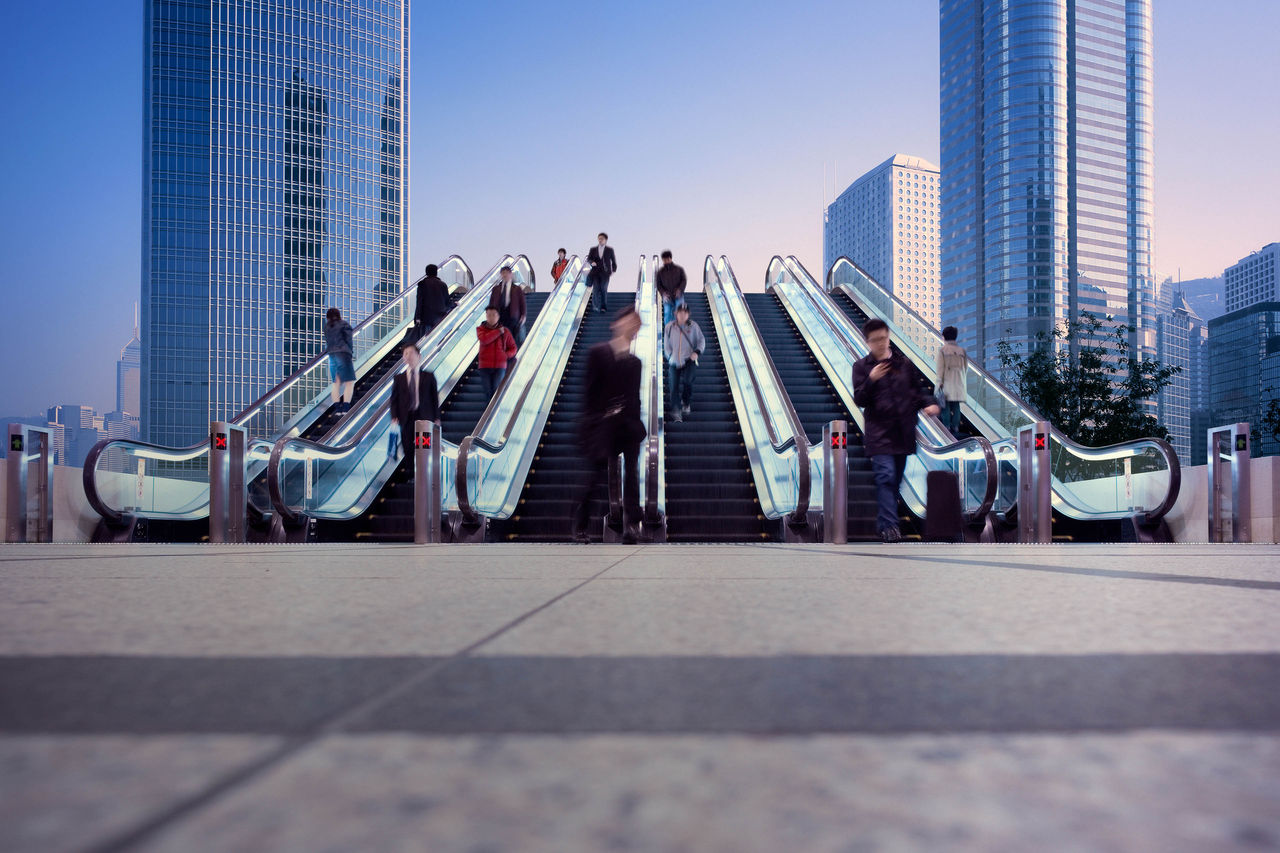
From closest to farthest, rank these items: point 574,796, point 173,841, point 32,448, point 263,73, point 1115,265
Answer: point 173,841 < point 574,796 < point 32,448 < point 263,73 < point 1115,265

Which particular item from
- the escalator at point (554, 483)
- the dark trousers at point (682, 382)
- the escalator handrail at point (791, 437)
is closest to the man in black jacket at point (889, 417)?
the escalator handrail at point (791, 437)

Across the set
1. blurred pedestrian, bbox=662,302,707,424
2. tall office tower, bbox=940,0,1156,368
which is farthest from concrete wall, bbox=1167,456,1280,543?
tall office tower, bbox=940,0,1156,368

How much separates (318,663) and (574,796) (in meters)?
0.82

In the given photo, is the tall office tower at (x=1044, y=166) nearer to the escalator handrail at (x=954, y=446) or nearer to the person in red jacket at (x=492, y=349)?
the escalator handrail at (x=954, y=446)

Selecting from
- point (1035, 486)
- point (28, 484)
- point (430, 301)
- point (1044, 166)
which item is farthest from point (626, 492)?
point (1044, 166)

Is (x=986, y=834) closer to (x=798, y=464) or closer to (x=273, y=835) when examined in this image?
(x=273, y=835)

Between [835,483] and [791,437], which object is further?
[791,437]

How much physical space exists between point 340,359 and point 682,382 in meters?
5.08

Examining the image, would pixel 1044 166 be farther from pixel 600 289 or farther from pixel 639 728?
pixel 639 728

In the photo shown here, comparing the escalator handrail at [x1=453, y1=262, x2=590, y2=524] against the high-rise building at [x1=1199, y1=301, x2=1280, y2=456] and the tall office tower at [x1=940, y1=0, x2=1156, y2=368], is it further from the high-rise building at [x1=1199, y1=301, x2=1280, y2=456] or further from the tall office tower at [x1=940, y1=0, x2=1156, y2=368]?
the high-rise building at [x1=1199, y1=301, x2=1280, y2=456]

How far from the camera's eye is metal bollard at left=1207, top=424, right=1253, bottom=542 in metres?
9.46

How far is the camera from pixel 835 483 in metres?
8.89

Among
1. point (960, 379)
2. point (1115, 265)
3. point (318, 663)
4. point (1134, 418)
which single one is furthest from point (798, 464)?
point (1115, 265)

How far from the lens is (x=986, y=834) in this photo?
667mm
